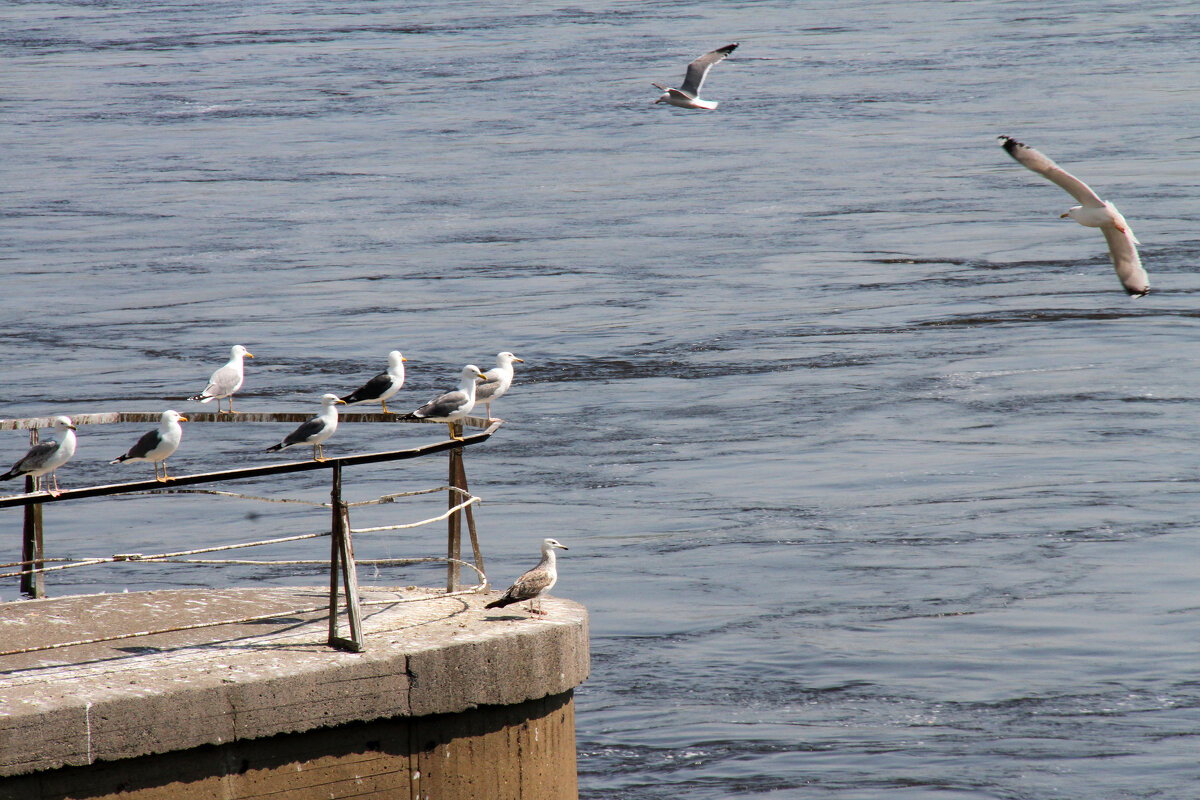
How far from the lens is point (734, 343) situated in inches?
746

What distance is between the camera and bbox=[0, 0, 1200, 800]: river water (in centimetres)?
1027

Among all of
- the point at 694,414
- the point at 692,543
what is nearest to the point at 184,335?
the point at 694,414

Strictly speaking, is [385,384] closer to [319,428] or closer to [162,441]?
[319,428]

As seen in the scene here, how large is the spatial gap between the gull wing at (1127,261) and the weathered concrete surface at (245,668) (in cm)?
422

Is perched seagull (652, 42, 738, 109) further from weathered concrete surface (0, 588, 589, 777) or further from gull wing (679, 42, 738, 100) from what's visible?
weathered concrete surface (0, 588, 589, 777)

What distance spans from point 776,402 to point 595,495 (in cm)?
343

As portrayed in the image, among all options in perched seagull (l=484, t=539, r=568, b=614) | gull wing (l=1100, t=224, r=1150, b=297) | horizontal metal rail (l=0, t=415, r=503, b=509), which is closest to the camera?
horizontal metal rail (l=0, t=415, r=503, b=509)

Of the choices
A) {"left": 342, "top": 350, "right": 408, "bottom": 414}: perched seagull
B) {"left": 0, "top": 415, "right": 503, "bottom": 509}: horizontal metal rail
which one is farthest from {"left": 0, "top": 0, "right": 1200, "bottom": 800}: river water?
{"left": 0, "top": 415, "right": 503, "bottom": 509}: horizontal metal rail

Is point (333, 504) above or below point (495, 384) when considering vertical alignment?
above

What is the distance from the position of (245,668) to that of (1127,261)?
609cm

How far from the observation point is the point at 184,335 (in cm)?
1952

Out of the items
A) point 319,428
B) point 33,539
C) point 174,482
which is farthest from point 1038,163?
point 33,539

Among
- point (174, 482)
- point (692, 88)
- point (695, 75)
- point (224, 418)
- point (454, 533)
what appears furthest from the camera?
point (692, 88)

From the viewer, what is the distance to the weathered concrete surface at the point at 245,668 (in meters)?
5.54
